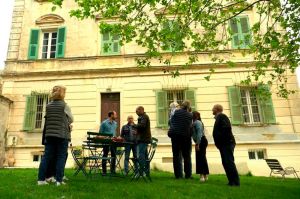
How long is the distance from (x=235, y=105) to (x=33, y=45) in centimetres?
1092

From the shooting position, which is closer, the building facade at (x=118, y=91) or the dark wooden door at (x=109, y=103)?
the building facade at (x=118, y=91)

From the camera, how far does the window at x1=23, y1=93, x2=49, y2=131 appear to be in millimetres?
13039

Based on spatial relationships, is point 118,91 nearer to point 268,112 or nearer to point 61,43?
point 61,43

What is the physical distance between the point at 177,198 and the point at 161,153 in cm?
801

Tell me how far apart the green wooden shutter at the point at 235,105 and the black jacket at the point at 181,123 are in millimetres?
6322

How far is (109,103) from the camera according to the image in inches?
524

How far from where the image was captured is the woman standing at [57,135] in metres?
4.95

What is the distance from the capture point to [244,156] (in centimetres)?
1202

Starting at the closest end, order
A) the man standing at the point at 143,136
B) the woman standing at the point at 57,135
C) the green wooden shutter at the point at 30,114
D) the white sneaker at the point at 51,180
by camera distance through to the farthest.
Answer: the woman standing at the point at 57,135 → the white sneaker at the point at 51,180 → the man standing at the point at 143,136 → the green wooden shutter at the point at 30,114

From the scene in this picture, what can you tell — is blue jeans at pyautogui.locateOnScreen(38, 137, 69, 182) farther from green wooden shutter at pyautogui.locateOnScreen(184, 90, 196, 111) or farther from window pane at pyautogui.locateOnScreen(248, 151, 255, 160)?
window pane at pyautogui.locateOnScreen(248, 151, 255, 160)

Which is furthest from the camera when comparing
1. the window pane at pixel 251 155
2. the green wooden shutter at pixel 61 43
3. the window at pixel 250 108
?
the green wooden shutter at pixel 61 43

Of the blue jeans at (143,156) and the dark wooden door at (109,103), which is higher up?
the dark wooden door at (109,103)

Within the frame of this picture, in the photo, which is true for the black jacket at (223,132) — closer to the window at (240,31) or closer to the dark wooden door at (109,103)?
the dark wooden door at (109,103)

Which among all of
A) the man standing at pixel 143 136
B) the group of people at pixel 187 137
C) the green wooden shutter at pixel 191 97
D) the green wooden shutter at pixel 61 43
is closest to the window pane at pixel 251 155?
the green wooden shutter at pixel 191 97
